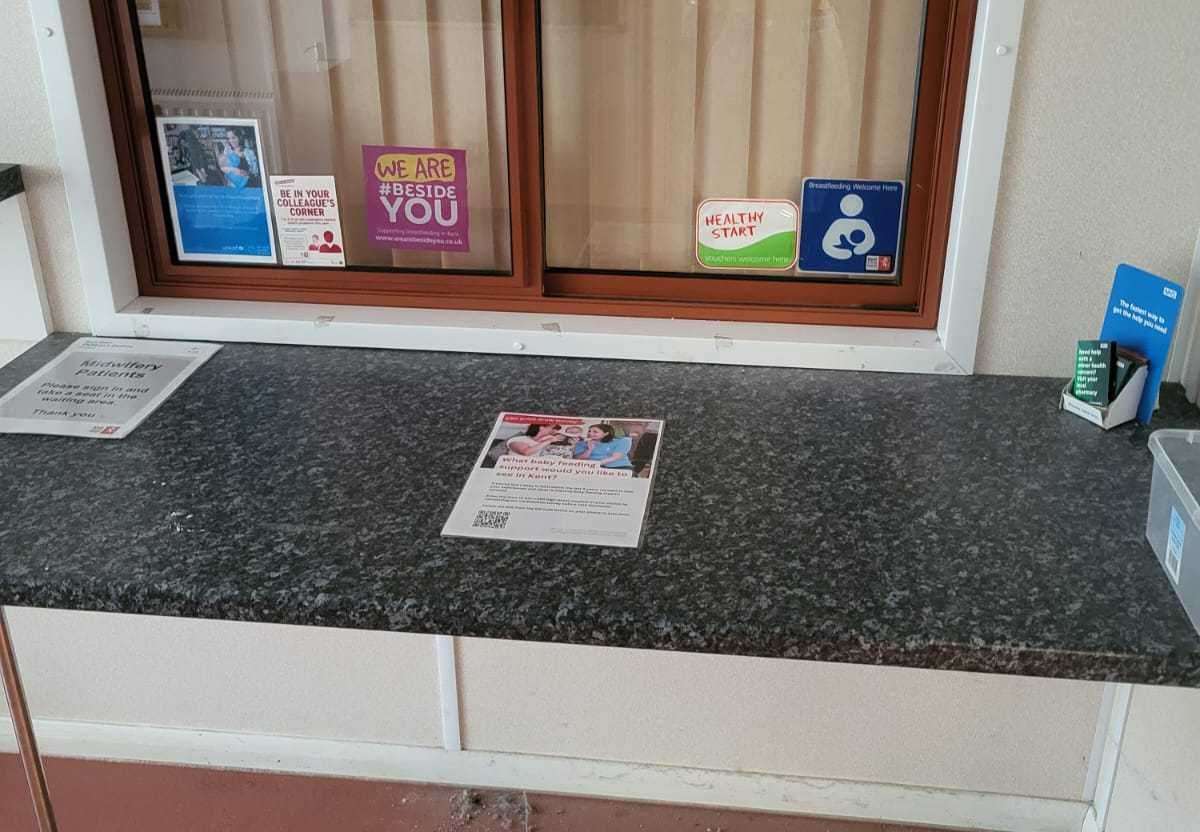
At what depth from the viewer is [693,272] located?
1.59m

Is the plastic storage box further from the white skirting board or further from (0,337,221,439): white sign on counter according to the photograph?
(0,337,221,439): white sign on counter

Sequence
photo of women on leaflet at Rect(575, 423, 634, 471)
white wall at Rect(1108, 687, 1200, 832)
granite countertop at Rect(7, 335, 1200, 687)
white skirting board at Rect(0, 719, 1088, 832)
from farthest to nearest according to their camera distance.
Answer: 1. white skirting board at Rect(0, 719, 1088, 832)
2. white wall at Rect(1108, 687, 1200, 832)
3. photo of women on leaflet at Rect(575, 423, 634, 471)
4. granite countertop at Rect(7, 335, 1200, 687)

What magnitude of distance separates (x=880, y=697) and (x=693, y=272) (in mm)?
775

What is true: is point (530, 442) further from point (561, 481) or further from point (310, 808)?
point (310, 808)

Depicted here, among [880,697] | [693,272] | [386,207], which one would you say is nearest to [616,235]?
[693,272]

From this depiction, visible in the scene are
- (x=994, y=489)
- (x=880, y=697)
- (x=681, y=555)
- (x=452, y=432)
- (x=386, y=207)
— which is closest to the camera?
(x=681, y=555)

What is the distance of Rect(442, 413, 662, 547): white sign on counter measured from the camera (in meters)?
1.13

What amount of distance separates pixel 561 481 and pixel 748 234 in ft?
1.76

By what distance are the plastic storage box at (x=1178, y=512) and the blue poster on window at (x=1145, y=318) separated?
16cm

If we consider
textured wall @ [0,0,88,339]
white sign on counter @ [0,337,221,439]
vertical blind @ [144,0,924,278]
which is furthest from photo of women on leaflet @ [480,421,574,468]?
textured wall @ [0,0,88,339]

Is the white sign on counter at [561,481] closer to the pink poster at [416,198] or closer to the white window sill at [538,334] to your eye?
the white window sill at [538,334]

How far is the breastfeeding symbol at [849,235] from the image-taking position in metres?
1.52

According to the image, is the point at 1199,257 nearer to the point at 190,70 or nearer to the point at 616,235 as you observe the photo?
the point at 616,235

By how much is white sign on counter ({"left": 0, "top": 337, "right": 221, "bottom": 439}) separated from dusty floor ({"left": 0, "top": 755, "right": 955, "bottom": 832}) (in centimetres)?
85
